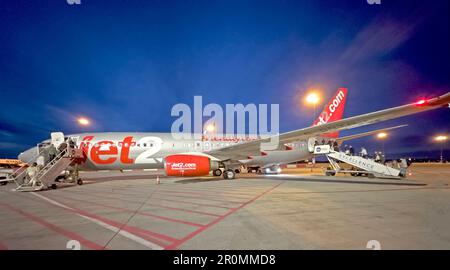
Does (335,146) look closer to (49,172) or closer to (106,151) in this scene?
(106,151)

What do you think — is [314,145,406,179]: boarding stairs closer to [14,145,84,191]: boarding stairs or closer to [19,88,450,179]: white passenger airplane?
[19,88,450,179]: white passenger airplane

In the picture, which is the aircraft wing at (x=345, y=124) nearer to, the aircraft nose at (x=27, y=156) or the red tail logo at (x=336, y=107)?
the red tail logo at (x=336, y=107)

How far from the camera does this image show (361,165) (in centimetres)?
1762

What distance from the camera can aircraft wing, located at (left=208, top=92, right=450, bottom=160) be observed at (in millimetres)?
9219

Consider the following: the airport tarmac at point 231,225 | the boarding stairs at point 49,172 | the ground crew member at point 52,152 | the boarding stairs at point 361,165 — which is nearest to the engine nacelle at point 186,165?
the boarding stairs at point 49,172

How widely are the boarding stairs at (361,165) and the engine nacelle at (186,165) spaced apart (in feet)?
35.0

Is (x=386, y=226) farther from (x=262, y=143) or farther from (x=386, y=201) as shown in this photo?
(x=262, y=143)

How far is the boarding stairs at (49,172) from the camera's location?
12.2 metres

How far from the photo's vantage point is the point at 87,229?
4.80m

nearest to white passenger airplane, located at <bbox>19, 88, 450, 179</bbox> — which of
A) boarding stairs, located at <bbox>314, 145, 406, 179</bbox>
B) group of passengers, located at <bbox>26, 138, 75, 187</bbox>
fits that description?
boarding stairs, located at <bbox>314, 145, 406, 179</bbox>

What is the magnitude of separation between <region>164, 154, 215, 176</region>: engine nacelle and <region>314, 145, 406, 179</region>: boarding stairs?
35.0 ft

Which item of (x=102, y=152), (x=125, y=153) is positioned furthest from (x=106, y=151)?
(x=125, y=153)

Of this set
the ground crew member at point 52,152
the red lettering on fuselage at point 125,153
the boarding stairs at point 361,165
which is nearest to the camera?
the ground crew member at point 52,152
